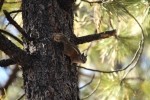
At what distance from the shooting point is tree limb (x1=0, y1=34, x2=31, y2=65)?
0.94 m

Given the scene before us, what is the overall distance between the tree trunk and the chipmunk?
1 cm

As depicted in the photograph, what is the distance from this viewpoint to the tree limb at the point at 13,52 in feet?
3.08

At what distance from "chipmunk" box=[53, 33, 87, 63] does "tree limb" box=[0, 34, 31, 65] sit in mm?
89

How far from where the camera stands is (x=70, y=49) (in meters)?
1.03

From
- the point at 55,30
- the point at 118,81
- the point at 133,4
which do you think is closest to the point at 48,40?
the point at 55,30

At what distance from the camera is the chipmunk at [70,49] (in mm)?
1022

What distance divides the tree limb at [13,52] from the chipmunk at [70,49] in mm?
89

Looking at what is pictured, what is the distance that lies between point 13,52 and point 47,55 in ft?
0.31

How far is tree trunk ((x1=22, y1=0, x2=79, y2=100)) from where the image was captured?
3.26 feet

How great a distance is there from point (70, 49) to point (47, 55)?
59mm

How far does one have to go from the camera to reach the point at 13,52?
0.96 meters

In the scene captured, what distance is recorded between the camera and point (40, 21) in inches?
41.5

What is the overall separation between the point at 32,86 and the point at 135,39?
818 mm

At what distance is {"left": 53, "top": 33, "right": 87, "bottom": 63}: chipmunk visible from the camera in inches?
40.3
